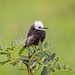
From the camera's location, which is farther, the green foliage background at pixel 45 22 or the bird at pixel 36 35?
the green foliage background at pixel 45 22

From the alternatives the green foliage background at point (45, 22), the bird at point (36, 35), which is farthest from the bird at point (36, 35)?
the green foliage background at point (45, 22)

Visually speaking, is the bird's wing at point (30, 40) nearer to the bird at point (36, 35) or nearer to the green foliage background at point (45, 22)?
the bird at point (36, 35)

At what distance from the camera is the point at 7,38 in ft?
16.9

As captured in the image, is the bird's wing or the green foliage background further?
the green foliage background

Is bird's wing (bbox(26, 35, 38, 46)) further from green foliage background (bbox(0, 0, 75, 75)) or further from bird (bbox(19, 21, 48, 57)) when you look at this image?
green foliage background (bbox(0, 0, 75, 75))

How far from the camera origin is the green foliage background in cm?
437

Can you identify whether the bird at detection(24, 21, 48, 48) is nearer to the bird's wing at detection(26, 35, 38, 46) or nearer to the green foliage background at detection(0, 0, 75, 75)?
the bird's wing at detection(26, 35, 38, 46)

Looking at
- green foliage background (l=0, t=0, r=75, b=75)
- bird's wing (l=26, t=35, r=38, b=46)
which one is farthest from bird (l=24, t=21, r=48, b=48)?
green foliage background (l=0, t=0, r=75, b=75)

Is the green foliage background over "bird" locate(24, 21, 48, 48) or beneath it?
beneath

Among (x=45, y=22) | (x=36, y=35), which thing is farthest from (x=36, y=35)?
(x=45, y=22)

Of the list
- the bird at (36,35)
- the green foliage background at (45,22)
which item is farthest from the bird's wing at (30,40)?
the green foliage background at (45,22)

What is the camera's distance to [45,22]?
4.98 m

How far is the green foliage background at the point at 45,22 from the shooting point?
4.37 m

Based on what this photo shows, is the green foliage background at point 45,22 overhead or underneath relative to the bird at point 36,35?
underneath
